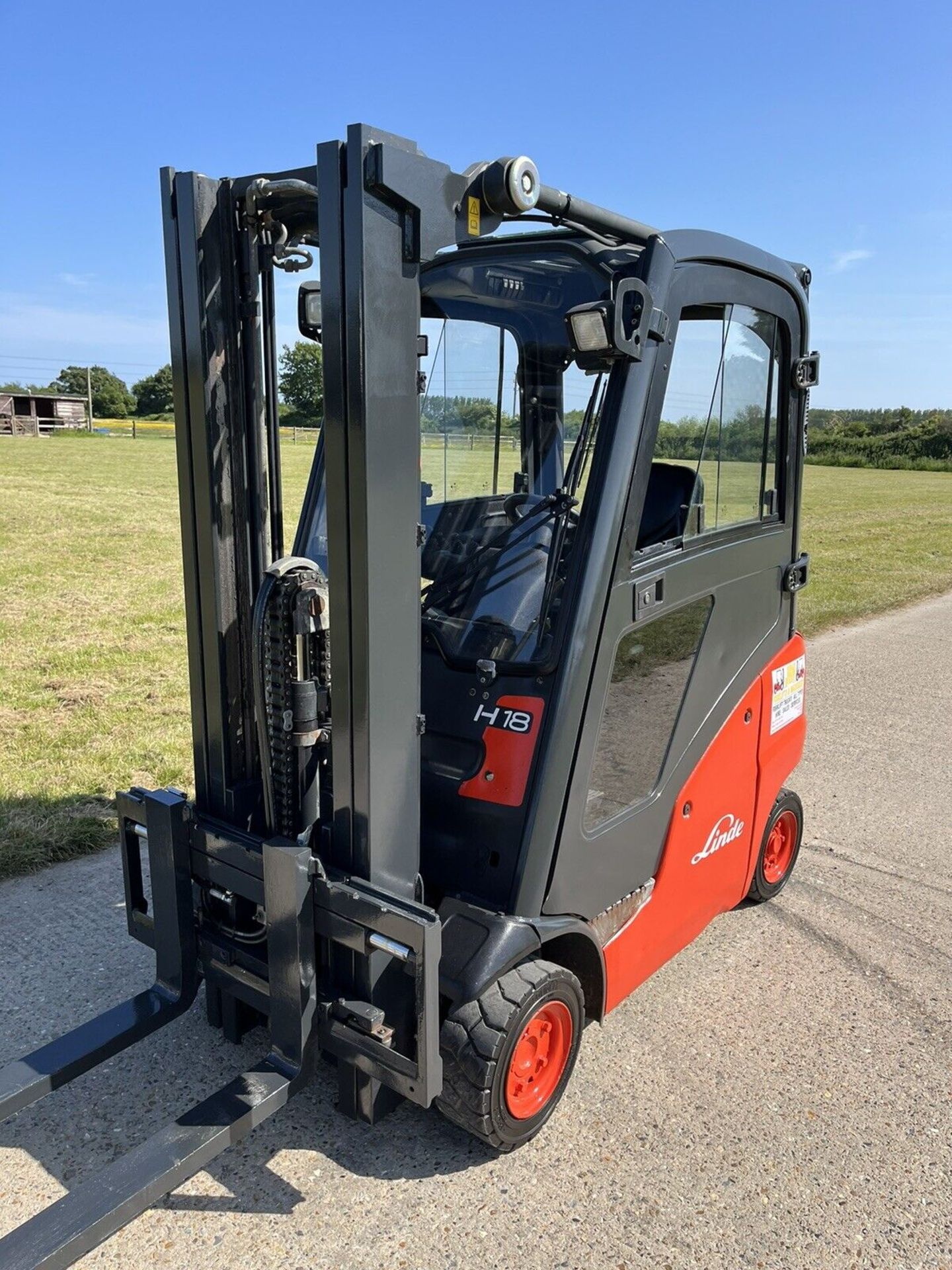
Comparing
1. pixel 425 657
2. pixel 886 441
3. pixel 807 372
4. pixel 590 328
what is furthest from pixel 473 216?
pixel 886 441

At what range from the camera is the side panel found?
3154 mm

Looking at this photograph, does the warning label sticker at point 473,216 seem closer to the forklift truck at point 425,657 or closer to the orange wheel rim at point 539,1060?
the forklift truck at point 425,657

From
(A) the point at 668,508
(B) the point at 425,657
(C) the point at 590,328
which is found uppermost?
(C) the point at 590,328

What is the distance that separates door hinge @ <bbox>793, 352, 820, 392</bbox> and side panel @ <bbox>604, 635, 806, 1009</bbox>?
1.02 meters

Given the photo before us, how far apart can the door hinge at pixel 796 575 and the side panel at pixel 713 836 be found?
0.25 m

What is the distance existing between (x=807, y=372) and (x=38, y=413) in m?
61.4

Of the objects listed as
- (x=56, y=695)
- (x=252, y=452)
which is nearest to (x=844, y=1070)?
(x=252, y=452)

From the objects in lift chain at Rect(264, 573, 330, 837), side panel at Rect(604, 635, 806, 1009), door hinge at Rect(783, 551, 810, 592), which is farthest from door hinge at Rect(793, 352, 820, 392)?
lift chain at Rect(264, 573, 330, 837)

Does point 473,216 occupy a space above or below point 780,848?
above

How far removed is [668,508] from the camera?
3.16 meters

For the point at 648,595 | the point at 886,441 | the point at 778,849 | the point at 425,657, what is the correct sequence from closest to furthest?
the point at 648,595 → the point at 425,657 → the point at 778,849 → the point at 886,441

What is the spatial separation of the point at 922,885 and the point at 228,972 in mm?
3240

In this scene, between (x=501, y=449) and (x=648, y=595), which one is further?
(x=501, y=449)

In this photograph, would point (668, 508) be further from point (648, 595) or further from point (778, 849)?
point (778, 849)
